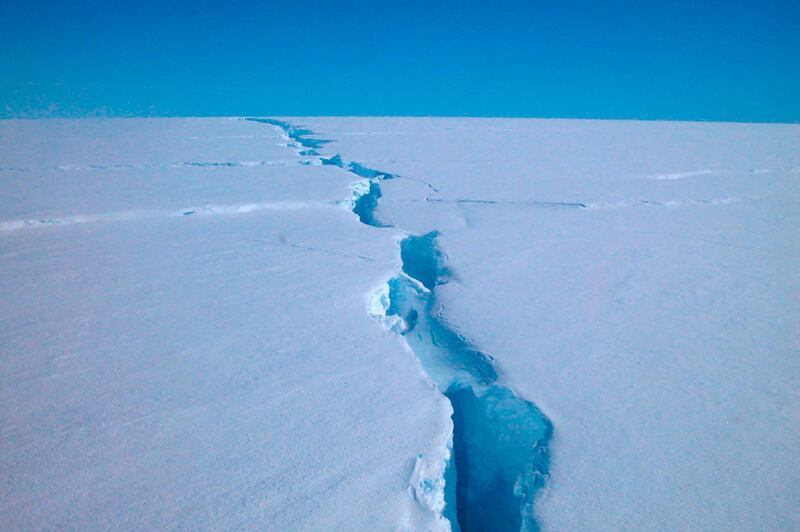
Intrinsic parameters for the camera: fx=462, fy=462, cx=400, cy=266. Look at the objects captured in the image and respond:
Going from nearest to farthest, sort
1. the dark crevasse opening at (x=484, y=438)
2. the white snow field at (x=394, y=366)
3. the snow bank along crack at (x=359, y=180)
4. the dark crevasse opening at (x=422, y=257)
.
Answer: the white snow field at (x=394, y=366) < the dark crevasse opening at (x=484, y=438) < the dark crevasse opening at (x=422, y=257) < the snow bank along crack at (x=359, y=180)

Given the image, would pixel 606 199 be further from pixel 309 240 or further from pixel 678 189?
pixel 309 240

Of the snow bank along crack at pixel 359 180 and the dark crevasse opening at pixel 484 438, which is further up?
the snow bank along crack at pixel 359 180

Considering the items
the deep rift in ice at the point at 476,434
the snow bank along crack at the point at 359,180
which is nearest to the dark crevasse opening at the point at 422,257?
the snow bank along crack at the point at 359,180

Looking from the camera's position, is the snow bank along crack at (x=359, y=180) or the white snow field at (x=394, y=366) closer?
the white snow field at (x=394, y=366)

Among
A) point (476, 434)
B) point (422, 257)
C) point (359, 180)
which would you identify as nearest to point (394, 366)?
point (476, 434)

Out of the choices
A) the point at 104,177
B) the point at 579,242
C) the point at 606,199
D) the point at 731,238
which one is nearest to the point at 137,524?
the point at 579,242

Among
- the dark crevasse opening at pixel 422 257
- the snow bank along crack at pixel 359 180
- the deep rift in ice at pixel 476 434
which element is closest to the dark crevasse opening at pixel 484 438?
the deep rift in ice at pixel 476 434

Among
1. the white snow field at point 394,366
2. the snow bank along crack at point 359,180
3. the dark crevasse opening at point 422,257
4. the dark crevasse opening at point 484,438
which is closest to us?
the white snow field at point 394,366

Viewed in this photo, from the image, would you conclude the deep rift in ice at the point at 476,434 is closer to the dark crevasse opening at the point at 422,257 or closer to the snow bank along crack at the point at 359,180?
the dark crevasse opening at the point at 422,257
